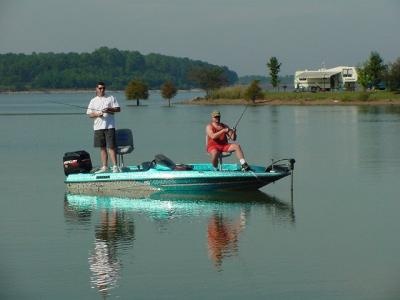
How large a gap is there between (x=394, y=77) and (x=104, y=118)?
237 ft

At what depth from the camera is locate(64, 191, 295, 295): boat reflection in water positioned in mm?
12750

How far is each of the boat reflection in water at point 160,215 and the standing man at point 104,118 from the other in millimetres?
952

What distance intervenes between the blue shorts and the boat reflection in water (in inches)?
38.2

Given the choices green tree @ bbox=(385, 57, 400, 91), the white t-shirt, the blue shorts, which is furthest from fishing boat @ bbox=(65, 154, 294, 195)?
green tree @ bbox=(385, 57, 400, 91)

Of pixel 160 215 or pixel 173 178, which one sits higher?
pixel 173 178

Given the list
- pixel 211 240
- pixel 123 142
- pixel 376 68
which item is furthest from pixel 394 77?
pixel 211 240

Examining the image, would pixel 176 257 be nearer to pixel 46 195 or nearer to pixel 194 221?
pixel 194 221

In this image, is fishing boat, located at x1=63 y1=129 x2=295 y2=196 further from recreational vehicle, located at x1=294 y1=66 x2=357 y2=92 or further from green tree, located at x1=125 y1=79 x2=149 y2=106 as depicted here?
recreational vehicle, located at x1=294 y1=66 x2=357 y2=92

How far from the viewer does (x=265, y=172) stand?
1822cm

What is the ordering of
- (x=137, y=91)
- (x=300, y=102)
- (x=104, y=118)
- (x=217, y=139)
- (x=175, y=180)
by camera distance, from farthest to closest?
(x=137, y=91) → (x=300, y=102) → (x=104, y=118) → (x=217, y=139) → (x=175, y=180)

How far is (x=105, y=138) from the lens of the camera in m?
18.8

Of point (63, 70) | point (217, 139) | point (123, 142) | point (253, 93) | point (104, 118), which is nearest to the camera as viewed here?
point (217, 139)

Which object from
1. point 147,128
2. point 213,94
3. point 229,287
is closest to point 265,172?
point 229,287

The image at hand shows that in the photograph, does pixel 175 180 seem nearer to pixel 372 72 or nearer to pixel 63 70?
pixel 372 72
